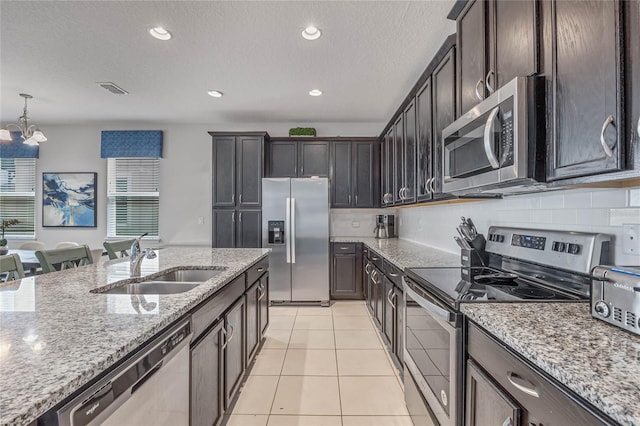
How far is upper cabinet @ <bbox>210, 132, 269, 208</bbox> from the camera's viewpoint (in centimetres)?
430

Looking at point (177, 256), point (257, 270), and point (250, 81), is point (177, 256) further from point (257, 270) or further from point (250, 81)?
point (250, 81)

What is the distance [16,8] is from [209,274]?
2.29 m

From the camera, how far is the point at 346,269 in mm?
4242

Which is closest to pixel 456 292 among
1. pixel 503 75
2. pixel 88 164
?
pixel 503 75

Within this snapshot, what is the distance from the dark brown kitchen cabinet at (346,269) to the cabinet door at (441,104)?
2125 millimetres

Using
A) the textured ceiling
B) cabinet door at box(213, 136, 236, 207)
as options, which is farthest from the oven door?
cabinet door at box(213, 136, 236, 207)

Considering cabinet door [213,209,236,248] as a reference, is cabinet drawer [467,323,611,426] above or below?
below

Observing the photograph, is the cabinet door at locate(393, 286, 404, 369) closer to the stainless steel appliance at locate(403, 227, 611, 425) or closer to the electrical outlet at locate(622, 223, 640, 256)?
the stainless steel appliance at locate(403, 227, 611, 425)

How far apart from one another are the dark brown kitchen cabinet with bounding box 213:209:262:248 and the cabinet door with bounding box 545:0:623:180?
365cm

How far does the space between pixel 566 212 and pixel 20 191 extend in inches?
275

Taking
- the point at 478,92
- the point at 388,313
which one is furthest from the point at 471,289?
the point at 388,313

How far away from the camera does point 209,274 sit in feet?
6.63

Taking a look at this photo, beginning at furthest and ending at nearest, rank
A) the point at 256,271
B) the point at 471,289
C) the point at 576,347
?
1. the point at 256,271
2. the point at 471,289
3. the point at 576,347

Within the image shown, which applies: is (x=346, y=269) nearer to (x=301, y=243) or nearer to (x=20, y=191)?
(x=301, y=243)
